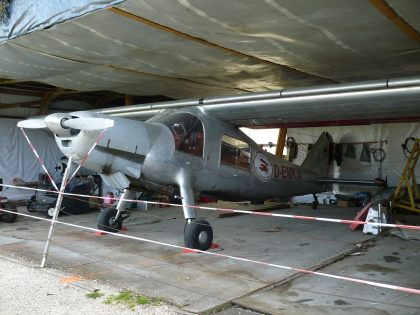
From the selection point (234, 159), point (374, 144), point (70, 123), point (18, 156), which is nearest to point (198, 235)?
point (234, 159)

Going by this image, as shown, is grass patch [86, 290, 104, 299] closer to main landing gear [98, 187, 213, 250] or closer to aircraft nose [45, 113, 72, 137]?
main landing gear [98, 187, 213, 250]

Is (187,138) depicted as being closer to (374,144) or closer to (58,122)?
(58,122)

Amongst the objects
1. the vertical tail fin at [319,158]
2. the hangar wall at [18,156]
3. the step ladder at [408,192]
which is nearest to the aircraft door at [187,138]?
the vertical tail fin at [319,158]

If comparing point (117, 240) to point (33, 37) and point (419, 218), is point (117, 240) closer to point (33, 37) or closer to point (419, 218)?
point (33, 37)

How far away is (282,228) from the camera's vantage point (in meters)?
8.76

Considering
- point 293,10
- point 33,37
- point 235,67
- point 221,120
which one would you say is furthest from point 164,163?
point 293,10

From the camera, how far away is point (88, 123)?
5.54 m

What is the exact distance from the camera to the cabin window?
7715 mm

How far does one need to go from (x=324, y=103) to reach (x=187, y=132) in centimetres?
233

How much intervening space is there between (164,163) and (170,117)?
983 millimetres

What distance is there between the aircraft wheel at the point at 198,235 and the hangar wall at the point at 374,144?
819 cm

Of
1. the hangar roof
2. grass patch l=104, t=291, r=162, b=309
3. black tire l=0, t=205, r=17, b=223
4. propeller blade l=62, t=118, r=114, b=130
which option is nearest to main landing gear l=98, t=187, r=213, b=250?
propeller blade l=62, t=118, r=114, b=130

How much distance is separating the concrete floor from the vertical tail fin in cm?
223

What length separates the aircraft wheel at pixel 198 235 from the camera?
632cm
